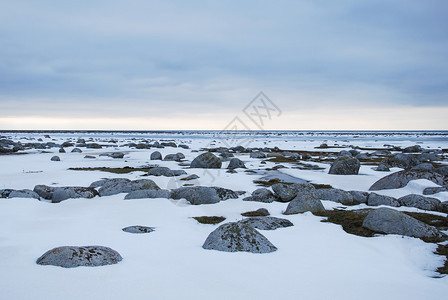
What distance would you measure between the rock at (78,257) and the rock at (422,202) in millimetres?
10439

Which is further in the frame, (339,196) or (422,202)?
(339,196)

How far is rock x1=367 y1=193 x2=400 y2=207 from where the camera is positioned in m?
11.9

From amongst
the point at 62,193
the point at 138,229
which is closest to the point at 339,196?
the point at 138,229

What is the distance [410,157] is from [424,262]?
2238 cm

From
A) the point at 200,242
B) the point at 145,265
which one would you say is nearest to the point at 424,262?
the point at 200,242

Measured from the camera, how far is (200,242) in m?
7.25

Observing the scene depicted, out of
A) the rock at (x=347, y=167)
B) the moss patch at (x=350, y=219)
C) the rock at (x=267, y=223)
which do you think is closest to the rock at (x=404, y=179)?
the rock at (x=347, y=167)

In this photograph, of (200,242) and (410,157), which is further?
(410,157)

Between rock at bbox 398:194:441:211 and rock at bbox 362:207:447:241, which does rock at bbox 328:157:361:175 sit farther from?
rock at bbox 362:207:447:241

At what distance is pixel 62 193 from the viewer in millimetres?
11922

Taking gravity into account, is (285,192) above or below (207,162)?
below

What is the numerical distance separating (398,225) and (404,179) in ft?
26.6

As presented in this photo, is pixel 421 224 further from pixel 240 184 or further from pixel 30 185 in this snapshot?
pixel 30 185

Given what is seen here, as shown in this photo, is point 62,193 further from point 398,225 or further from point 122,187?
point 398,225
